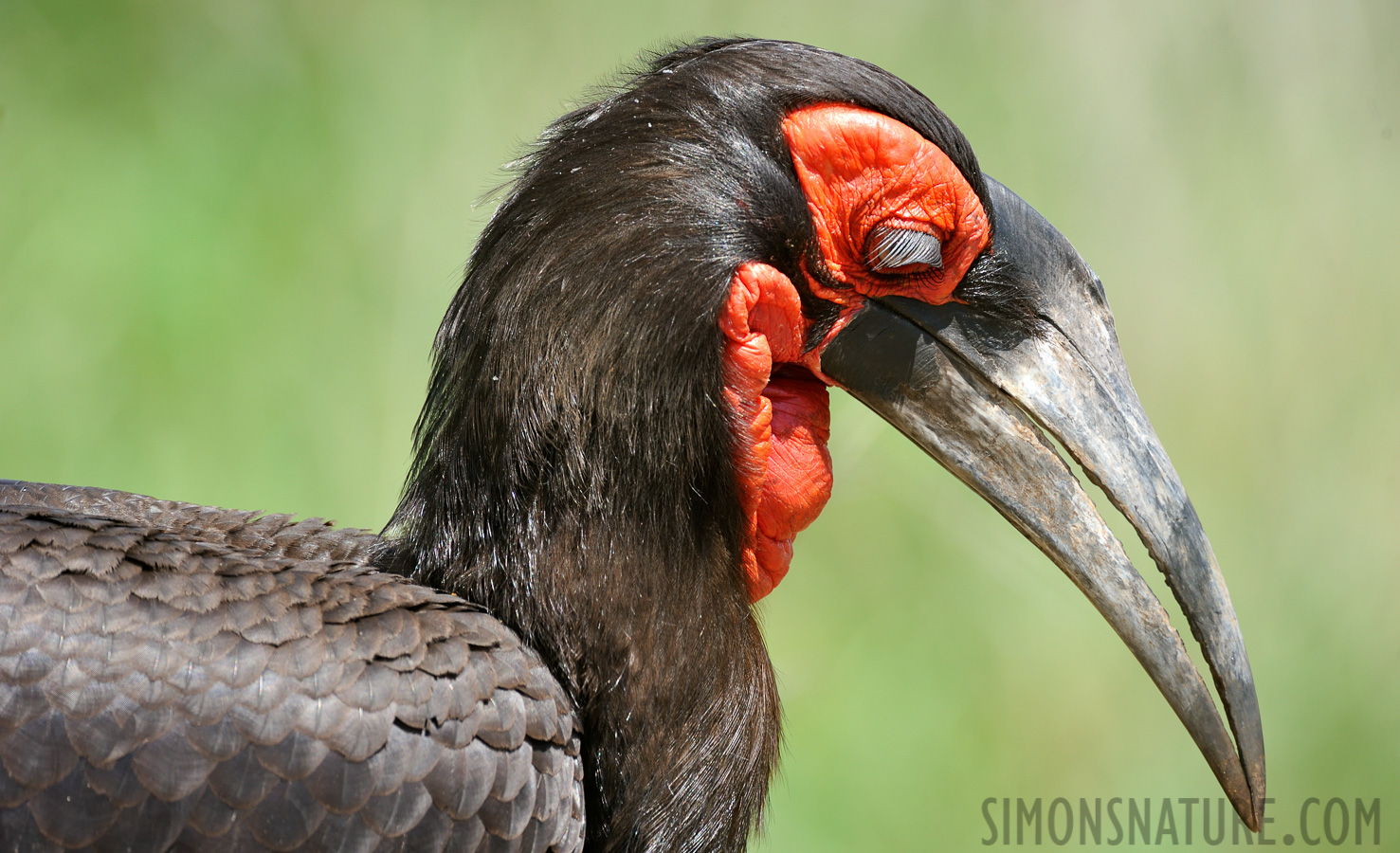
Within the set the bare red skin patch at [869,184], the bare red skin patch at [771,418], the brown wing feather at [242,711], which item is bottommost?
the brown wing feather at [242,711]

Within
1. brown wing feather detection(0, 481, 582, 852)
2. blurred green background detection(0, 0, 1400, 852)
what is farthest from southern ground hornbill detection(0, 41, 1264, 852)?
blurred green background detection(0, 0, 1400, 852)

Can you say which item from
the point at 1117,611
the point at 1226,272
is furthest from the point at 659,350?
the point at 1226,272

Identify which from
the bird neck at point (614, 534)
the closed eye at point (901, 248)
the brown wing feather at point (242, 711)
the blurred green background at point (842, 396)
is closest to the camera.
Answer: the brown wing feather at point (242, 711)

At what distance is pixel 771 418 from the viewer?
6.30 ft

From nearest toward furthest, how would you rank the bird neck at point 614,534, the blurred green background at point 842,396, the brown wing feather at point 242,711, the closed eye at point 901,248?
the brown wing feather at point 242,711
the bird neck at point 614,534
the closed eye at point 901,248
the blurred green background at point 842,396

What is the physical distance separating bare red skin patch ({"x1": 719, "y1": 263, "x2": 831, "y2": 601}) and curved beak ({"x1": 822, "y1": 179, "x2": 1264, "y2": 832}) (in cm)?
9

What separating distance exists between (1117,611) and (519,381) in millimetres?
1071

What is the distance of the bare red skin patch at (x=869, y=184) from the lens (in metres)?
1.86

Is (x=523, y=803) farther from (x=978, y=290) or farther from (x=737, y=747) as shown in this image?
(x=978, y=290)

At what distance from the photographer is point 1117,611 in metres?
1.94

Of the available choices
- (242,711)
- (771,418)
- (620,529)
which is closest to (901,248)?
(771,418)

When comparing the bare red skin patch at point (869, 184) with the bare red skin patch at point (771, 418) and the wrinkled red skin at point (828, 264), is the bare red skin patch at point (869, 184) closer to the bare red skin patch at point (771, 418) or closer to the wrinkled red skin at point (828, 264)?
the wrinkled red skin at point (828, 264)

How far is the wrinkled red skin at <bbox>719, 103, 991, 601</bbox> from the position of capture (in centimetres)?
183

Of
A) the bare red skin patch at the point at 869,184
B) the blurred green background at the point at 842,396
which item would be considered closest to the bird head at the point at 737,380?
the bare red skin patch at the point at 869,184
